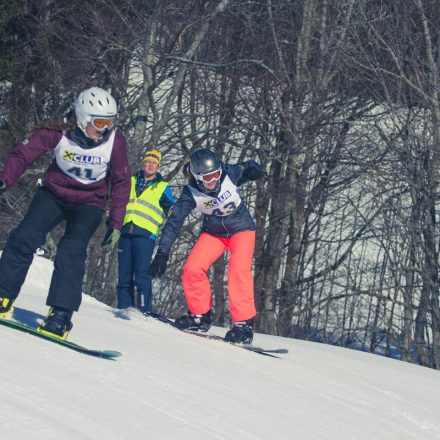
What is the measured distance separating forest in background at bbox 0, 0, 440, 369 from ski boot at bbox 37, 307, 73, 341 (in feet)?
39.0

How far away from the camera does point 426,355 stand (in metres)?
19.3

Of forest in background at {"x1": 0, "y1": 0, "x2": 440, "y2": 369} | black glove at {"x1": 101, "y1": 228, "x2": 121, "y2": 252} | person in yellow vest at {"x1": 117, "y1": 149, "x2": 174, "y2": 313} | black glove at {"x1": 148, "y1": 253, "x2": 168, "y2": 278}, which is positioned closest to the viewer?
black glove at {"x1": 101, "y1": 228, "x2": 121, "y2": 252}

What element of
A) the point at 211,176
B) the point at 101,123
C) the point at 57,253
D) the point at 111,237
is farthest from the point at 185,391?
the point at 211,176

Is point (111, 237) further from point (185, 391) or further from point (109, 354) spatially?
point (185, 391)

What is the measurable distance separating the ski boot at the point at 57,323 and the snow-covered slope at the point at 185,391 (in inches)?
9.2

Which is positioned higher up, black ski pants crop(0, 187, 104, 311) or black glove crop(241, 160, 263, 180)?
black glove crop(241, 160, 263, 180)

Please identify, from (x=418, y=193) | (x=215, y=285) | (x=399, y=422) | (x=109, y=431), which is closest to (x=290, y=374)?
(x=399, y=422)

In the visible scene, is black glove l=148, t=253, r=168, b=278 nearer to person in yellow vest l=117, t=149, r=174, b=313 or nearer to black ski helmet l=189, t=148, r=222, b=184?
black ski helmet l=189, t=148, r=222, b=184

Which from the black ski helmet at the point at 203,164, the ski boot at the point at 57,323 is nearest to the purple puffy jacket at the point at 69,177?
the ski boot at the point at 57,323

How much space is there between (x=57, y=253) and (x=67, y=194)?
383 mm

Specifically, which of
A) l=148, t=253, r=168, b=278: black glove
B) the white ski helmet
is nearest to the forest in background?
l=148, t=253, r=168, b=278: black glove

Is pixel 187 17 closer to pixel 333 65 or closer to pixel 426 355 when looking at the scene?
pixel 333 65

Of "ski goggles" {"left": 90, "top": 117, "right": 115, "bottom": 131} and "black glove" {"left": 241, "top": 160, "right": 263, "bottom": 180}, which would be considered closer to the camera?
"ski goggles" {"left": 90, "top": 117, "right": 115, "bottom": 131}

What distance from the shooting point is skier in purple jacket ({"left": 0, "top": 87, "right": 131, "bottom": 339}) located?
6531 millimetres
